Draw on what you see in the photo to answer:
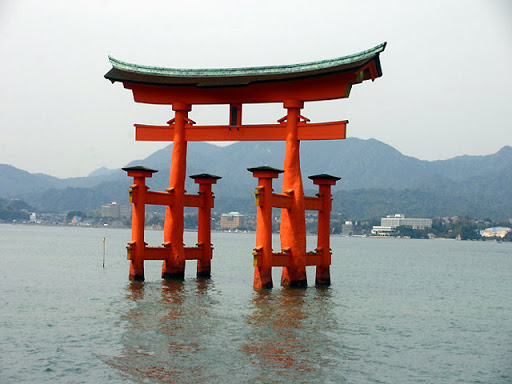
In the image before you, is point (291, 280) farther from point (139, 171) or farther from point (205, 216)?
point (139, 171)

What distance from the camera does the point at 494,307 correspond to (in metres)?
32.1

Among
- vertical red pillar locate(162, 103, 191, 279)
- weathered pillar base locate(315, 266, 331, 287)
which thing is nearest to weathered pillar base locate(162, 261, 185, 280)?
vertical red pillar locate(162, 103, 191, 279)

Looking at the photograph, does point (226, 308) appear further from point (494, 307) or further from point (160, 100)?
point (494, 307)

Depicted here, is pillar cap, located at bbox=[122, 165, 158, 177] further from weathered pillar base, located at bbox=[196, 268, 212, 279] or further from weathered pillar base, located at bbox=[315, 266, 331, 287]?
weathered pillar base, located at bbox=[315, 266, 331, 287]

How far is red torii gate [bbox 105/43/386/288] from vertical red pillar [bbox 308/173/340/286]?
0.16 feet

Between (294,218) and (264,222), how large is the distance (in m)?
1.95

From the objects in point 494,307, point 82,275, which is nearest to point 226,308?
point 494,307

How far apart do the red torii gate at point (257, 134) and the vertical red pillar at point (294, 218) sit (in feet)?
0.14

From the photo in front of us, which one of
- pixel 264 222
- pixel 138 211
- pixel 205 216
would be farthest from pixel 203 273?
pixel 264 222

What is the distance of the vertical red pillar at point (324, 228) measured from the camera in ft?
104

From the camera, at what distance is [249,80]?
3038cm

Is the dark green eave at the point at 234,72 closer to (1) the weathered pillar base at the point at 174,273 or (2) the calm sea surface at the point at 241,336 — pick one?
(1) the weathered pillar base at the point at 174,273

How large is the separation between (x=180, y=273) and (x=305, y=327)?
1143 cm

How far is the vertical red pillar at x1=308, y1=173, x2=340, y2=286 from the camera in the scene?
104ft
